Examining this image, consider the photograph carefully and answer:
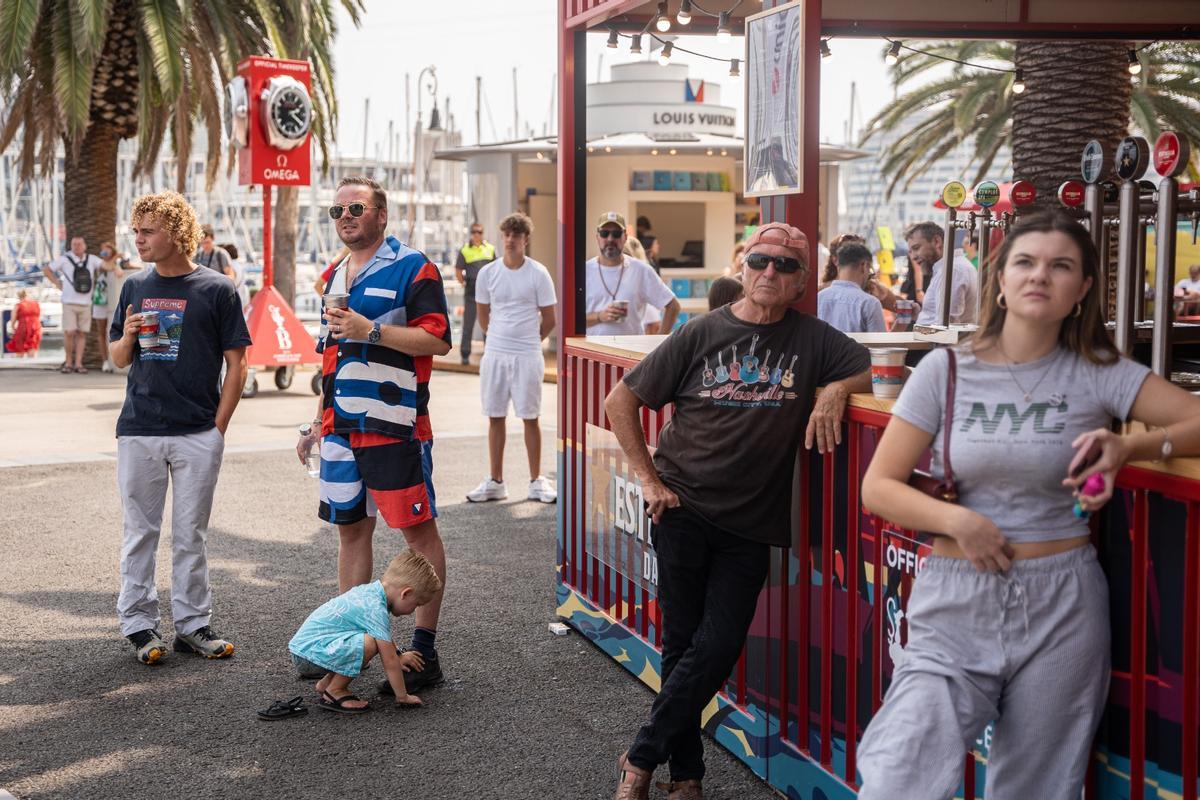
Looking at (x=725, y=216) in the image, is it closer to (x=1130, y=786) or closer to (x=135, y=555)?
(x=135, y=555)

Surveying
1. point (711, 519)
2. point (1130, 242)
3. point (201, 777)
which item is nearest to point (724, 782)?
point (711, 519)

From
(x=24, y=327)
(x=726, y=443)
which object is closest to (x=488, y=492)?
(x=726, y=443)

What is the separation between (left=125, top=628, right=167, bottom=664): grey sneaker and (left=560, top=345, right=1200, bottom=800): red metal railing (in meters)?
2.30

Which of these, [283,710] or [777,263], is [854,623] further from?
[283,710]

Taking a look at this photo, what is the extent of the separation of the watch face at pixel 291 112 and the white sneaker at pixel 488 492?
296 inches

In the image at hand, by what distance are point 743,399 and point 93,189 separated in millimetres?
17739

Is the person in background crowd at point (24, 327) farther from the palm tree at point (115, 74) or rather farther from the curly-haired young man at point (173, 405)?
the curly-haired young man at point (173, 405)

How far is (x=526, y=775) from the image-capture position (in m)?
4.73

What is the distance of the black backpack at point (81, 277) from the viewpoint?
1917 centimetres

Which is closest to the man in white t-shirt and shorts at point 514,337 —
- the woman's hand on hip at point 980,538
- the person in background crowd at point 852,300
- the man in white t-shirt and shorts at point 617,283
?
the man in white t-shirt and shorts at point 617,283

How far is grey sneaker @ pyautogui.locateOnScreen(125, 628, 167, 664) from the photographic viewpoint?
591cm

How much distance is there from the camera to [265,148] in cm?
1603

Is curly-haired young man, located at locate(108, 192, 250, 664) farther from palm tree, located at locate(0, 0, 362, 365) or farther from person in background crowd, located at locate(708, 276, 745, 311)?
palm tree, located at locate(0, 0, 362, 365)

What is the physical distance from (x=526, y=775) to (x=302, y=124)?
40.9 ft
